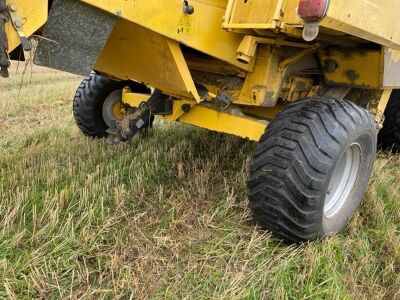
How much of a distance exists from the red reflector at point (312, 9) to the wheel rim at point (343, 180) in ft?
3.35

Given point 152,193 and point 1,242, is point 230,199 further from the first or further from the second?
point 1,242

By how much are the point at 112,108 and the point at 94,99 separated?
199 mm

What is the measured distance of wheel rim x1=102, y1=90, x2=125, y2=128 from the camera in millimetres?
4395

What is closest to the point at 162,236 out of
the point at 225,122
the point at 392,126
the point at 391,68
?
the point at 225,122

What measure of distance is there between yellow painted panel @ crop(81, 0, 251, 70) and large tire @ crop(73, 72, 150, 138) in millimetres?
1681

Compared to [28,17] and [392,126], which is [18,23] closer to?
[28,17]

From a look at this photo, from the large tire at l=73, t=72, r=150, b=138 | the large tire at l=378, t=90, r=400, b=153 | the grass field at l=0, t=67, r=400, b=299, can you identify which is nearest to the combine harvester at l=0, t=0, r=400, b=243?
the grass field at l=0, t=67, r=400, b=299

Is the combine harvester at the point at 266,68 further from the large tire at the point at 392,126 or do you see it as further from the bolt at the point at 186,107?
the large tire at the point at 392,126

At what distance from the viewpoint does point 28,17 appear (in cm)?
200

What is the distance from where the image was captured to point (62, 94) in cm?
805

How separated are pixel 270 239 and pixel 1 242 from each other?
140 cm

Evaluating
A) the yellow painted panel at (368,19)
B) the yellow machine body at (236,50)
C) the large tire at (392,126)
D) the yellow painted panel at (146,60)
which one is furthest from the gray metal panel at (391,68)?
the yellow painted panel at (146,60)

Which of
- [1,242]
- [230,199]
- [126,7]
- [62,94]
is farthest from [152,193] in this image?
[62,94]

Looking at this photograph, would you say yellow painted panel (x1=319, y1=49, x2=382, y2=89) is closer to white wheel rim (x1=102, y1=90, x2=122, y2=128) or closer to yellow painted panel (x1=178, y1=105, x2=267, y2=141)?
yellow painted panel (x1=178, y1=105, x2=267, y2=141)
